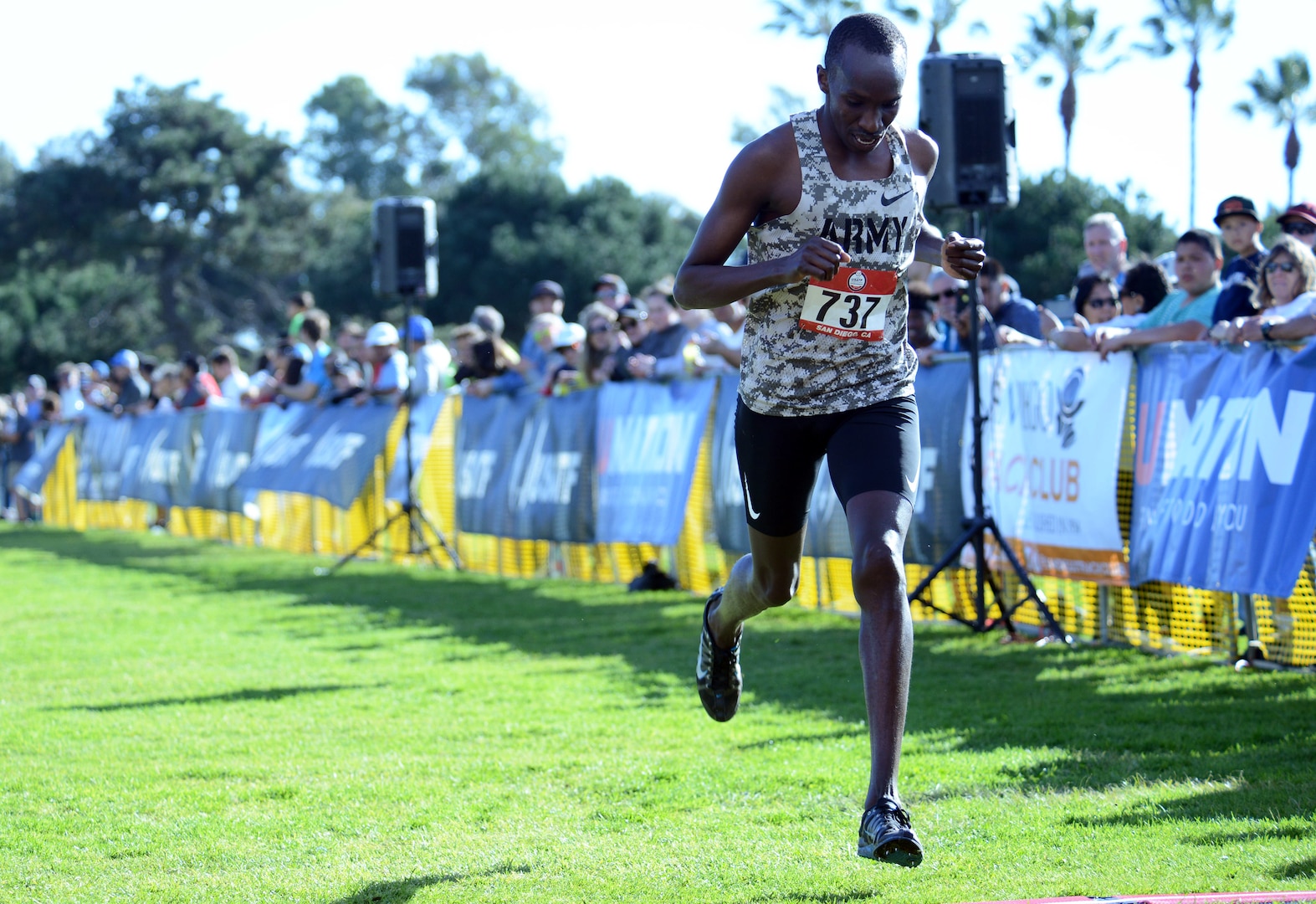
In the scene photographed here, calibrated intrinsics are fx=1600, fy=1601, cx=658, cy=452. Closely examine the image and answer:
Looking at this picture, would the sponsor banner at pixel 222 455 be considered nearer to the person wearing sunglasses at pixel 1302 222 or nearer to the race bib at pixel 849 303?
the person wearing sunglasses at pixel 1302 222

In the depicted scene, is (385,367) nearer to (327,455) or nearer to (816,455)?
(327,455)

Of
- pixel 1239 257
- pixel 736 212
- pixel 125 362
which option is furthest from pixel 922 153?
pixel 125 362

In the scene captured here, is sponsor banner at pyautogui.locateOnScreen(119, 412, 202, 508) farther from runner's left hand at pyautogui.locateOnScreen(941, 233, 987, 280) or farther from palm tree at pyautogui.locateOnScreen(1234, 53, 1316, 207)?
palm tree at pyautogui.locateOnScreen(1234, 53, 1316, 207)

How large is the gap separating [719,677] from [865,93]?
82.5 inches

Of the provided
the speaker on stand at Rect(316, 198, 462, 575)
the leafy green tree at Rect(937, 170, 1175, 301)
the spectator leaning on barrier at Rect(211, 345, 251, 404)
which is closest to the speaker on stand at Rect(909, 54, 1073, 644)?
the speaker on stand at Rect(316, 198, 462, 575)

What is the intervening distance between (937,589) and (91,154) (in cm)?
5874

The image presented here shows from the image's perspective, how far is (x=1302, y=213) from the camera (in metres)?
8.40

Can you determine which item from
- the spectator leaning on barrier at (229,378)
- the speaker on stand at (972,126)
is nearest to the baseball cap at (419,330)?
the spectator leaning on barrier at (229,378)

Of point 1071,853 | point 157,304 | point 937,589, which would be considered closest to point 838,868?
point 1071,853

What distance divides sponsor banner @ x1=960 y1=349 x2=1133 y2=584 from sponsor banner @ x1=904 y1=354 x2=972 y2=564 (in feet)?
0.22

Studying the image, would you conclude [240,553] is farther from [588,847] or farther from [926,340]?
[588,847]

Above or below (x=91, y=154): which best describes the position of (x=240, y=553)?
below

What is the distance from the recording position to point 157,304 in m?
62.7

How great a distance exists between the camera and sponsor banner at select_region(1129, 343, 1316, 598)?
686 centimetres
